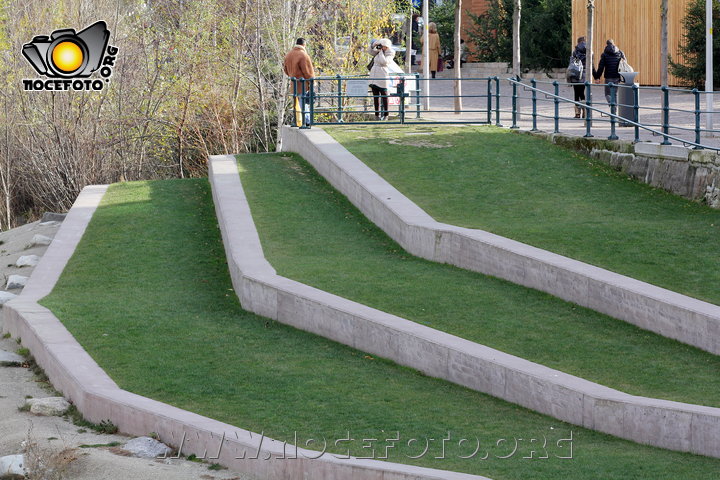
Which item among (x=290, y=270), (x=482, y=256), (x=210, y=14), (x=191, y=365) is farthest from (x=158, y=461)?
(x=210, y=14)

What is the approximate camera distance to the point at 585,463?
7445 millimetres

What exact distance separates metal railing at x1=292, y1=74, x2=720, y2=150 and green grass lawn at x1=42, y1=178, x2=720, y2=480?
538 centimetres

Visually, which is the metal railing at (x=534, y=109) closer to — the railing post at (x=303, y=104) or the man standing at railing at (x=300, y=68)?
the railing post at (x=303, y=104)

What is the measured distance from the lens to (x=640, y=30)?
107 feet

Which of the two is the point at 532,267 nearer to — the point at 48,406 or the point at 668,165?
the point at 48,406

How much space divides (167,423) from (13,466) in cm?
124

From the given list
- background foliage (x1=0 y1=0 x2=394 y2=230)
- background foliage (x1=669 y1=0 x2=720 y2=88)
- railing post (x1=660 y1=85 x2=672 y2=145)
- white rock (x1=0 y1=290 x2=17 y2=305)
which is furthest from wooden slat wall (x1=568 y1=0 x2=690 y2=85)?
white rock (x1=0 y1=290 x2=17 y2=305)

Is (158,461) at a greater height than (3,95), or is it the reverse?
(3,95)

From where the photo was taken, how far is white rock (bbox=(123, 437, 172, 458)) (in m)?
8.20

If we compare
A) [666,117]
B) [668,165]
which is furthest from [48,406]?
[666,117]

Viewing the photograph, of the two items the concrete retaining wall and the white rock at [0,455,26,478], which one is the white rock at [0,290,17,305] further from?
the white rock at [0,455,26,478]

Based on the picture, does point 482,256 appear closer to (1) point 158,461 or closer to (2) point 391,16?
(1) point 158,461

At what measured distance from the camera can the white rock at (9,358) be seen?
1120 cm

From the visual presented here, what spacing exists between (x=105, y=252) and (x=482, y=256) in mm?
5580
